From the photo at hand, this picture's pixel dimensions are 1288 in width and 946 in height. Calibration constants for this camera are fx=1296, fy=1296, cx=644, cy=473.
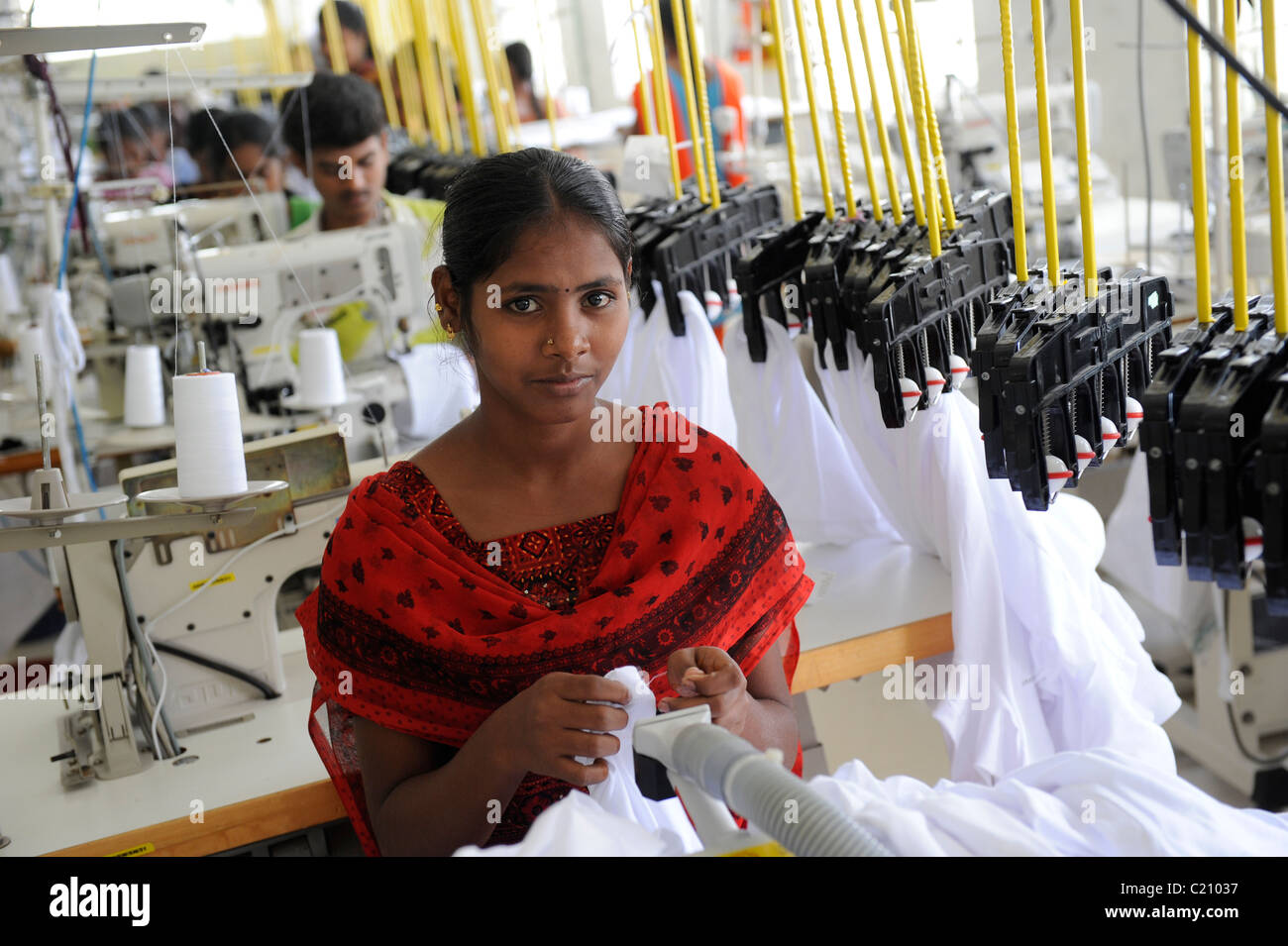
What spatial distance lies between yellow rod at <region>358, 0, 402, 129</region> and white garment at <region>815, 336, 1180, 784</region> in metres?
4.54

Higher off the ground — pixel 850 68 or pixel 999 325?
pixel 850 68

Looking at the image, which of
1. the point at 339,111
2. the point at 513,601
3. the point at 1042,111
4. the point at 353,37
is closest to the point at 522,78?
the point at 353,37

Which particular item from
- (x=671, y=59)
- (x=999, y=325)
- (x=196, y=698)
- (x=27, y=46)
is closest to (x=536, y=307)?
(x=999, y=325)

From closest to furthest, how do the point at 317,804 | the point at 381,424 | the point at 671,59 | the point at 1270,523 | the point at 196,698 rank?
the point at 1270,523, the point at 317,804, the point at 196,698, the point at 381,424, the point at 671,59

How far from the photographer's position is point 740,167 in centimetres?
412

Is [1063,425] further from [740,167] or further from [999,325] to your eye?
[740,167]

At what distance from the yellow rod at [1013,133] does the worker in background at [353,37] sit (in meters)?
5.31

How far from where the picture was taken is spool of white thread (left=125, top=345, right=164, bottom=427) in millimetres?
3361

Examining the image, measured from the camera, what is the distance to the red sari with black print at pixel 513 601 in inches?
54.1

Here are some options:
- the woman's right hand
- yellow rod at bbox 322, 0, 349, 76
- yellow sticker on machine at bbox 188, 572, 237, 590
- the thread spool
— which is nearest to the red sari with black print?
the woman's right hand

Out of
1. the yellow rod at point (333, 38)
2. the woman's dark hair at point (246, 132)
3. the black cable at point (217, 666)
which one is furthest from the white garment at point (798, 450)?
the yellow rod at point (333, 38)

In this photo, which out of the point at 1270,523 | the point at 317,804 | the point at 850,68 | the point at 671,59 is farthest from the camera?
the point at 671,59

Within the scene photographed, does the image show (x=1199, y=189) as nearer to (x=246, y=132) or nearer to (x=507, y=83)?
(x=507, y=83)

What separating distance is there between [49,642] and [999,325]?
3912mm
